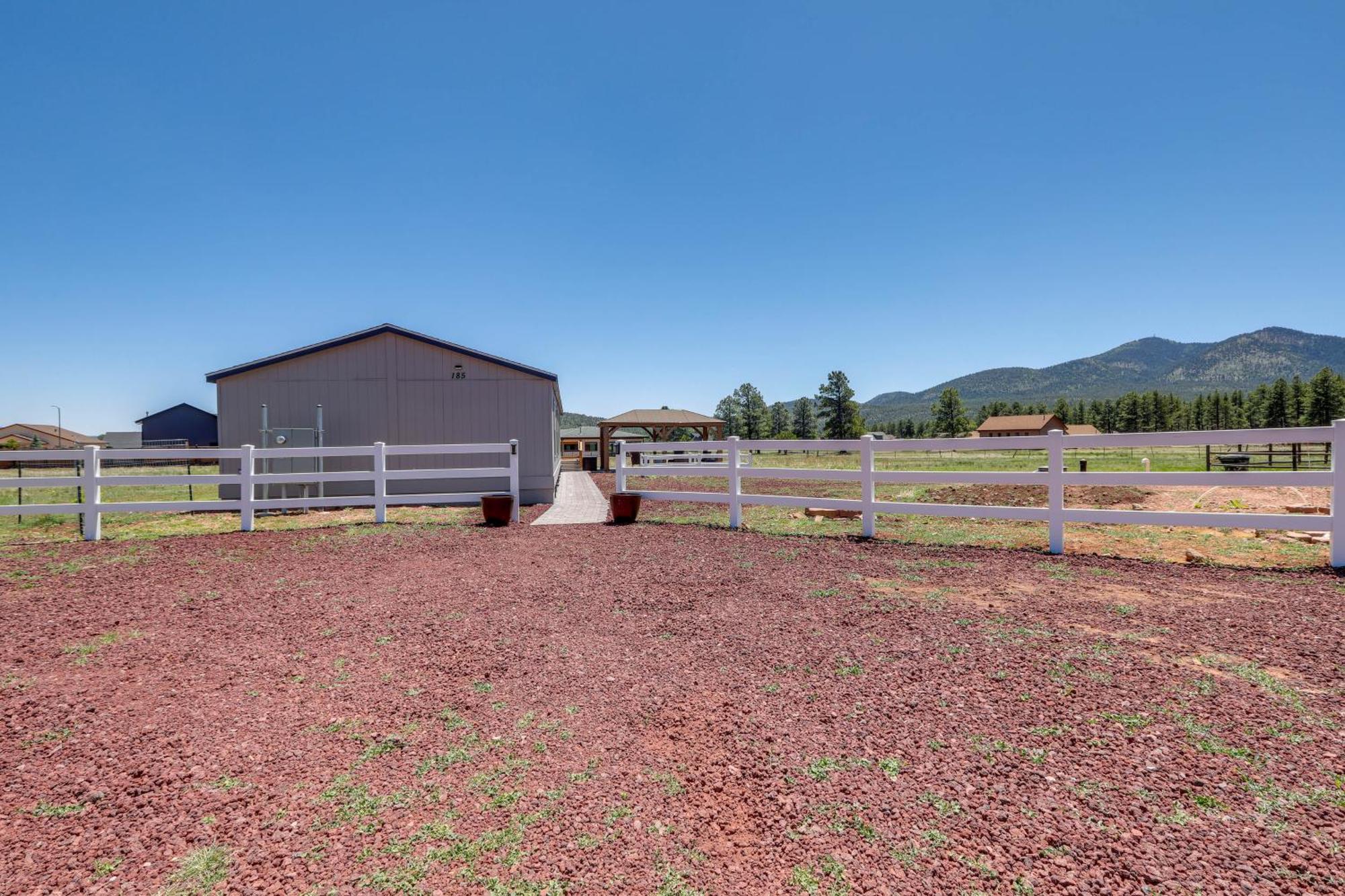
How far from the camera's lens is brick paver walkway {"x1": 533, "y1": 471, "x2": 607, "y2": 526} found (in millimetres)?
10789

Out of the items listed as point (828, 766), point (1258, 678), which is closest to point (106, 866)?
point (828, 766)

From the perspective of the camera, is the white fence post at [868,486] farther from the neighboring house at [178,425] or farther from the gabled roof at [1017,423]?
the gabled roof at [1017,423]

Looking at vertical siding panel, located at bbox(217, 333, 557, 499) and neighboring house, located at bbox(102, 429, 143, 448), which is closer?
vertical siding panel, located at bbox(217, 333, 557, 499)

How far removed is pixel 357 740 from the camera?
3.00 metres

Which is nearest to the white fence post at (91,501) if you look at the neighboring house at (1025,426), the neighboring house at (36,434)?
the neighboring house at (36,434)

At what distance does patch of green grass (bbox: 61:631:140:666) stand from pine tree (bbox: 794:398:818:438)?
8506 centimetres

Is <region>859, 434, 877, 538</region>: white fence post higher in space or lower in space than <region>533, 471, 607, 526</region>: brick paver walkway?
higher

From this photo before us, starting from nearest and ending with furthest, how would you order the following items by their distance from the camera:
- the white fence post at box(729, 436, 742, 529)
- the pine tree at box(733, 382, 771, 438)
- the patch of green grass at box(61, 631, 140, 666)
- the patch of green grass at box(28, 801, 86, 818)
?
the patch of green grass at box(28, 801, 86, 818) → the patch of green grass at box(61, 631, 140, 666) → the white fence post at box(729, 436, 742, 529) → the pine tree at box(733, 382, 771, 438)

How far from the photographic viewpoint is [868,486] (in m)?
8.70

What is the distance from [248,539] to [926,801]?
984 centimetres

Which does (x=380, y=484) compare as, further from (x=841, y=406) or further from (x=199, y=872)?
(x=841, y=406)

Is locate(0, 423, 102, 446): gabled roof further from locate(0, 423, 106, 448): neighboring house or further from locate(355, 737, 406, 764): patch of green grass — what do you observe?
locate(355, 737, 406, 764): patch of green grass

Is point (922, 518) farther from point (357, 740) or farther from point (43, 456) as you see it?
point (43, 456)

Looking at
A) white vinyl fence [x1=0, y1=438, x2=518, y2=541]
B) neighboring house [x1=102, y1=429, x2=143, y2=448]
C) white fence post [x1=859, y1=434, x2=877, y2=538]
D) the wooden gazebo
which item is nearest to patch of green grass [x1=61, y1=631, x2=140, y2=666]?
white vinyl fence [x1=0, y1=438, x2=518, y2=541]
